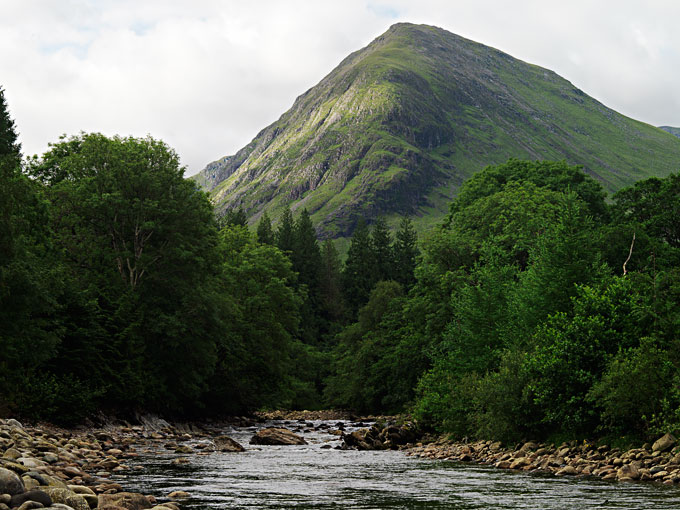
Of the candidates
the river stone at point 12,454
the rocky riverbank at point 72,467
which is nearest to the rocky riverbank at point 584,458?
the rocky riverbank at point 72,467

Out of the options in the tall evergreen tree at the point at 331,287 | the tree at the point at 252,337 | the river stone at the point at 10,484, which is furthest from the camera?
the tall evergreen tree at the point at 331,287

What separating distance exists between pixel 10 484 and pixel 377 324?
78.1m

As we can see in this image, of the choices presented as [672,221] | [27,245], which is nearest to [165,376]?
[27,245]

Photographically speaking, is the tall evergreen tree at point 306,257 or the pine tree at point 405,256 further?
the pine tree at point 405,256

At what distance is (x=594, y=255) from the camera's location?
4353 centimetres

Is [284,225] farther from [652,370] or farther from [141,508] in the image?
[141,508]

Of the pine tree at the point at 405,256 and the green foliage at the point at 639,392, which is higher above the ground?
the pine tree at the point at 405,256

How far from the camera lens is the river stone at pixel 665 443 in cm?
2775

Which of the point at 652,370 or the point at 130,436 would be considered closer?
the point at 652,370

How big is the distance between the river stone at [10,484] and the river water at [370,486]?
203 inches

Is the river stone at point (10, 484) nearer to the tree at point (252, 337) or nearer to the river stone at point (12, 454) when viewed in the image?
the river stone at point (12, 454)

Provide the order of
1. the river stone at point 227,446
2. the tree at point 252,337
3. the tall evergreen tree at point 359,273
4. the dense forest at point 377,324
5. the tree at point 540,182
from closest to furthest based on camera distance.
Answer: the dense forest at point 377,324, the river stone at point 227,446, the tree at point 252,337, the tree at point 540,182, the tall evergreen tree at point 359,273

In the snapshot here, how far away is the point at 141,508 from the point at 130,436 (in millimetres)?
27521

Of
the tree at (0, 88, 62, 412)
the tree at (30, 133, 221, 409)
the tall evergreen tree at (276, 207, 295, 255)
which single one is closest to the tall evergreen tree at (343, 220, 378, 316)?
the tall evergreen tree at (276, 207, 295, 255)
